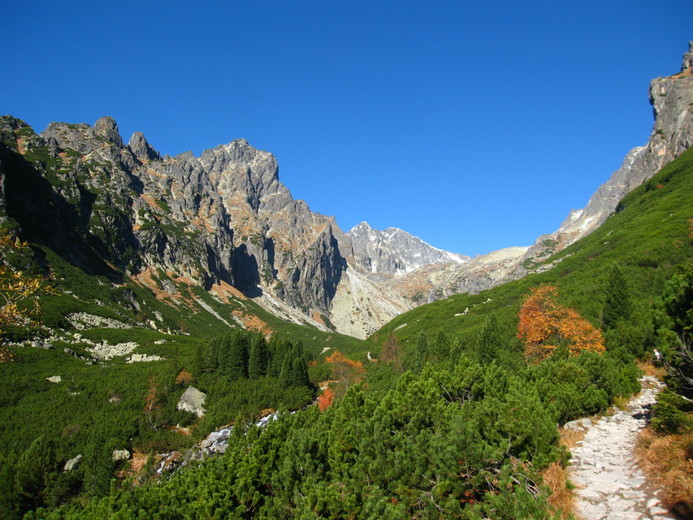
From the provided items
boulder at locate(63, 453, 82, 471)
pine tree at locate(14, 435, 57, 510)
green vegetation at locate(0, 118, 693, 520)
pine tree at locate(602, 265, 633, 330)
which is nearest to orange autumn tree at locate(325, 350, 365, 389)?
green vegetation at locate(0, 118, 693, 520)

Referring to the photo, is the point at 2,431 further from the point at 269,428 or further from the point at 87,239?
the point at 87,239

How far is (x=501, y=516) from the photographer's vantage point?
8.11m

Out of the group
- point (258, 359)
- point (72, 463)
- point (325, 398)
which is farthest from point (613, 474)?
point (258, 359)

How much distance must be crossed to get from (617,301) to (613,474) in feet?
75.8

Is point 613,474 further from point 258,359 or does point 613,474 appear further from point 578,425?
point 258,359

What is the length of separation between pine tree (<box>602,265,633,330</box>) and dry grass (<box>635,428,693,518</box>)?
20.0 meters

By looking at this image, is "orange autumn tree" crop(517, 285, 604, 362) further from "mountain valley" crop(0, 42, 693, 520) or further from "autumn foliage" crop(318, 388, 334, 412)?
"autumn foliage" crop(318, 388, 334, 412)

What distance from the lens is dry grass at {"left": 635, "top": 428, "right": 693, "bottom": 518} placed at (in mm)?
8398

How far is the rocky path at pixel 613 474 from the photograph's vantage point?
8734 millimetres

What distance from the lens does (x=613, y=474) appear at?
1075 cm

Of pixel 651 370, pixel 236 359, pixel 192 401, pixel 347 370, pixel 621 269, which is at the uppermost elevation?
pixel 621 269

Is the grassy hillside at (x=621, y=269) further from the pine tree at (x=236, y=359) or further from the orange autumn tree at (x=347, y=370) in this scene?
the pine tree at (x=236, y=359)

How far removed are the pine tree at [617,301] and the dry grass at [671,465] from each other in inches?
789

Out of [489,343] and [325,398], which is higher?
[489,343]
